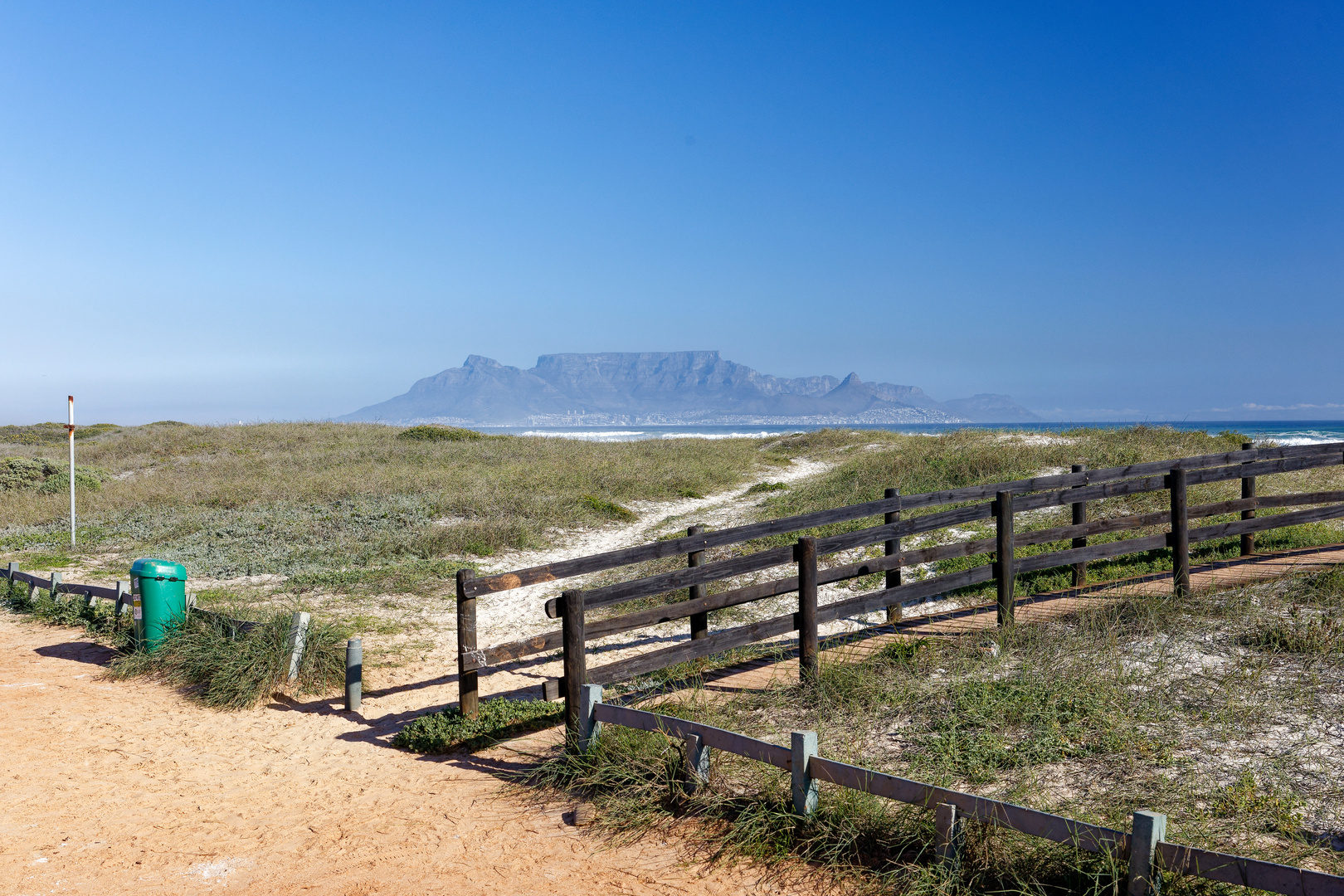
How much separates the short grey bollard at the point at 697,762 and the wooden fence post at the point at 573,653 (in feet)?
4.64

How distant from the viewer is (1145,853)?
366 centimetres

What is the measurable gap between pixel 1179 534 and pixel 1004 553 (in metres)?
2.52

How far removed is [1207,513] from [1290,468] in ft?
6.48

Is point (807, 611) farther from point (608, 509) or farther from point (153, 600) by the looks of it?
point (608, 509)

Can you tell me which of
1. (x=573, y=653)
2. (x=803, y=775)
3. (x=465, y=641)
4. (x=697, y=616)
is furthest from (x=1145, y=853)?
(x=697, y=616)

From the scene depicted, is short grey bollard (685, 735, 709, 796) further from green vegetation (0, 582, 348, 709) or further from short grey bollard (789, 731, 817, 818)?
green vegetation (0, 582, 348, 709)

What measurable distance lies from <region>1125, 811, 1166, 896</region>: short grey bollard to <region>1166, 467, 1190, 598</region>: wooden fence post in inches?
261

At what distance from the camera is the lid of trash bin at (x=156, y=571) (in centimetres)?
964

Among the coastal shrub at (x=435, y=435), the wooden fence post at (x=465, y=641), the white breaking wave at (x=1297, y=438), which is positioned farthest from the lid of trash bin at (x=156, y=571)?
the white breaking wave at (x=1297, y=438)

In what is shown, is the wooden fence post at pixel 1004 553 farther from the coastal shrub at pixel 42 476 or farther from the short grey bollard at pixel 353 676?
the coastal shrub at pixel 42 476

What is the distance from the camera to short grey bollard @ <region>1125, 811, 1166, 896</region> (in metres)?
3.65

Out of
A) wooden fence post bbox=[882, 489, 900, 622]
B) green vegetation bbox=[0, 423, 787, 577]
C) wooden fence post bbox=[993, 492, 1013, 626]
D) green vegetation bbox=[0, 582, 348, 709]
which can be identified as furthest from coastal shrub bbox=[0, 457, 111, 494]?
wooden fence post bbox=[993, 492, 1013, 626]

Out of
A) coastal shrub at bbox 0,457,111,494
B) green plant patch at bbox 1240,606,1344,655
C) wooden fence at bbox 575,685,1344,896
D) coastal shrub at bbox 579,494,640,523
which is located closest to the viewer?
wooden fence at bbox 575,685,1344,896

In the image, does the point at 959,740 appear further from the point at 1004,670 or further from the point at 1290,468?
the point at 1290,468
